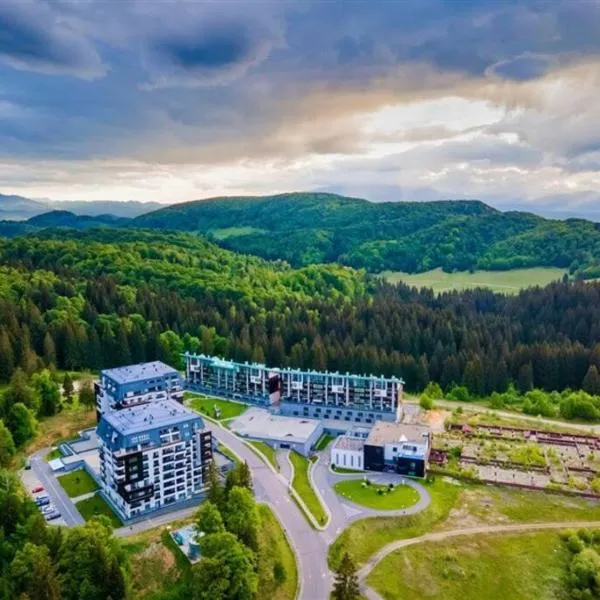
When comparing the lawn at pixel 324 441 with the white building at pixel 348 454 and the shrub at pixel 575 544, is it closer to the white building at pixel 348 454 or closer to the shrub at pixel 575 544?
the white building at pixel 348 454

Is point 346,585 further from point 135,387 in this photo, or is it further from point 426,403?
point 426,403

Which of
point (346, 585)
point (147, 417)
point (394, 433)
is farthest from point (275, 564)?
point (394, 433)

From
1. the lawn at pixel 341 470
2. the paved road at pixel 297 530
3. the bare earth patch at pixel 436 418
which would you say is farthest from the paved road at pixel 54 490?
the bare earth patch at pixel 436 418

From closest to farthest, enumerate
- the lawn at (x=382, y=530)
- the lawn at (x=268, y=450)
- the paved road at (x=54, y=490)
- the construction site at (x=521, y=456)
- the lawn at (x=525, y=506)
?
→ the lawn at (x=382, y=530)
the paved road at (x=54, y=490)
the lawn at (x=525, y=506)
the construction site at (x=521, y=456)
the lawn at (x=268, y=450)

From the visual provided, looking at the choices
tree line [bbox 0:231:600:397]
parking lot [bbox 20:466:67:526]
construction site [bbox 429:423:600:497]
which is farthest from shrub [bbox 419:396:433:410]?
parking lot [bbox 20:466:67:526]

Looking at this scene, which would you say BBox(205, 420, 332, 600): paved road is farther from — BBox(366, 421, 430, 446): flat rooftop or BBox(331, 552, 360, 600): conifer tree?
BBox(366, 421, 430, 446): flat rooftop

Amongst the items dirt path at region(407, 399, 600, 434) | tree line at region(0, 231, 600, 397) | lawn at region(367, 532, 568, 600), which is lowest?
lawn at region(367, 532, 568, 600)

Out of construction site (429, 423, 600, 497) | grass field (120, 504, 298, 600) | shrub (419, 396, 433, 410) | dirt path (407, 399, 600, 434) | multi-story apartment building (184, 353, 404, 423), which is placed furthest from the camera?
shrub (419, 396, 433, 410)
